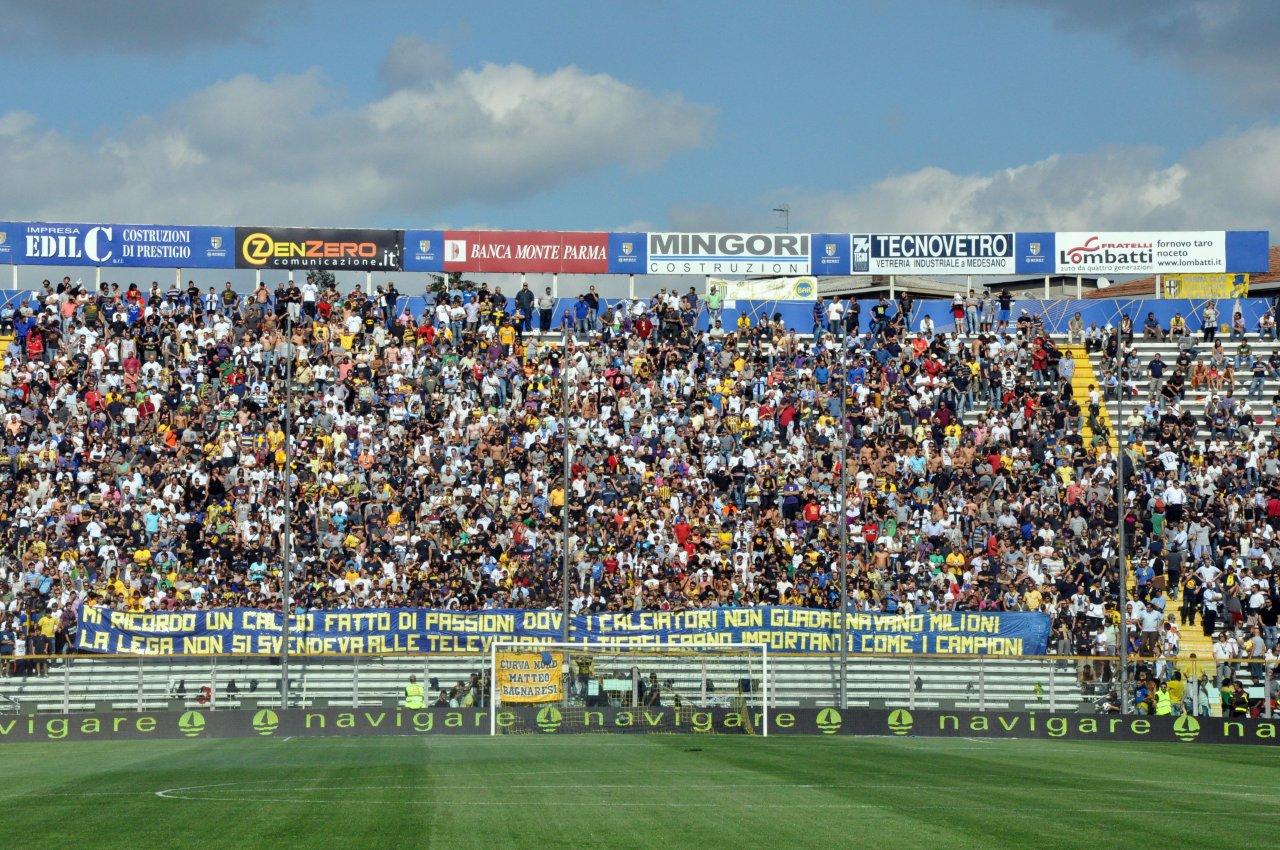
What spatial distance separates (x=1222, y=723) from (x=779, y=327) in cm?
2292

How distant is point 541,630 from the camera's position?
4184cm

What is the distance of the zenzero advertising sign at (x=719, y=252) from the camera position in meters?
61.0

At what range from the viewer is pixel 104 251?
58562 millimetres

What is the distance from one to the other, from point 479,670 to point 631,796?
18.1 m

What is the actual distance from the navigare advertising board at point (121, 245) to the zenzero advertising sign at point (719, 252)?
15810 millimetres

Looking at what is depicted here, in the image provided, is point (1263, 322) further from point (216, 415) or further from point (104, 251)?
point (104, 251)

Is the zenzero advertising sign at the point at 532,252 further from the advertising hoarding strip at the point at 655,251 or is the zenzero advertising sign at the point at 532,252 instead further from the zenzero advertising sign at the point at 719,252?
the zenzero advertising sign at the point at 719,252

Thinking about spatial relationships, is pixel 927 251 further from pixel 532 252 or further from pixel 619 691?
pixel 619 691

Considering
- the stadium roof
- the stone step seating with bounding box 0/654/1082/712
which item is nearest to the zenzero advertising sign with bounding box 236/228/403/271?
the stone step seating with bounding box 0/654/1082/712

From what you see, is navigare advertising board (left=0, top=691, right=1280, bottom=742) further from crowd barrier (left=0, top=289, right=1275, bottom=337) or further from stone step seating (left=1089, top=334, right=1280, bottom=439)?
crowd barrier (left=0, top=289, right=1275, bottom=337)

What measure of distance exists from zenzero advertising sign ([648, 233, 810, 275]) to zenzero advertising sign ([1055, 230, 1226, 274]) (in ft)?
33.8

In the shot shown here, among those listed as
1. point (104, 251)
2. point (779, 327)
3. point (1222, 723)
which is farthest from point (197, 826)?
point (104, 251)

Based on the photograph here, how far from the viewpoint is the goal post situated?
3653cm

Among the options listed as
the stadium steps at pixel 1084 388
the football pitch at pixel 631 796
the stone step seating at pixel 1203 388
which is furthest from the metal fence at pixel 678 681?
the stone step seating at pixel 1203 388
